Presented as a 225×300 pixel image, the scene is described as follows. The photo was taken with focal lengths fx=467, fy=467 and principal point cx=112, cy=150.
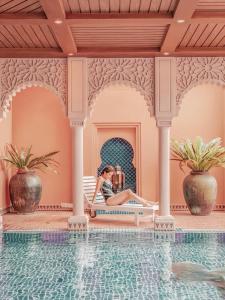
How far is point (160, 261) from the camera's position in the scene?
222 inches

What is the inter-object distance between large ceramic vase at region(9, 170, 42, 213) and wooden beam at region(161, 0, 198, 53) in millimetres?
4340

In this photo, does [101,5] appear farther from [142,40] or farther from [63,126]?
[63,126]

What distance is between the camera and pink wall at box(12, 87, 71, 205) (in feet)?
36.1

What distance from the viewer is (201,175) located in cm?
986

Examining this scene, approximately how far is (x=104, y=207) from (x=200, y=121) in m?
3.48

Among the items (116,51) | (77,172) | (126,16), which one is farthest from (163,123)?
(126,16)

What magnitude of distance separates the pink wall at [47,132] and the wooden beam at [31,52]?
3.36 m

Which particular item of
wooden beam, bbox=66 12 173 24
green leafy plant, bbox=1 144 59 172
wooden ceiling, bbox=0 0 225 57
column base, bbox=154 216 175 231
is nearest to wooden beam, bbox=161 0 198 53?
wooden ceiling, bbox=0 0 225 57

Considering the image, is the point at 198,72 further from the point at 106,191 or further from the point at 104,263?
the point at 104,263

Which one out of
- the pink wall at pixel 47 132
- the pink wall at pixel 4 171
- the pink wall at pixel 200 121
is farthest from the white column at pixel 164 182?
the pink wall at pixel 4 171

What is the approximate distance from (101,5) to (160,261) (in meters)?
3.12

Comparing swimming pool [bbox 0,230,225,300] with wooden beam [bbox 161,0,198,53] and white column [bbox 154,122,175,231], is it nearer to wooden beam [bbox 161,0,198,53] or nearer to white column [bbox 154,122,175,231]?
white column [bbox 154,122,175,231]

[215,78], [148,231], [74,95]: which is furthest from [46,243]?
[215,78]

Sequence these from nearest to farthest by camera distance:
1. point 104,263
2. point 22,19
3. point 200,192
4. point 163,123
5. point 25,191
Result: point 104,263
point 22,19
point 163,123
point 200,192
point 25,191
